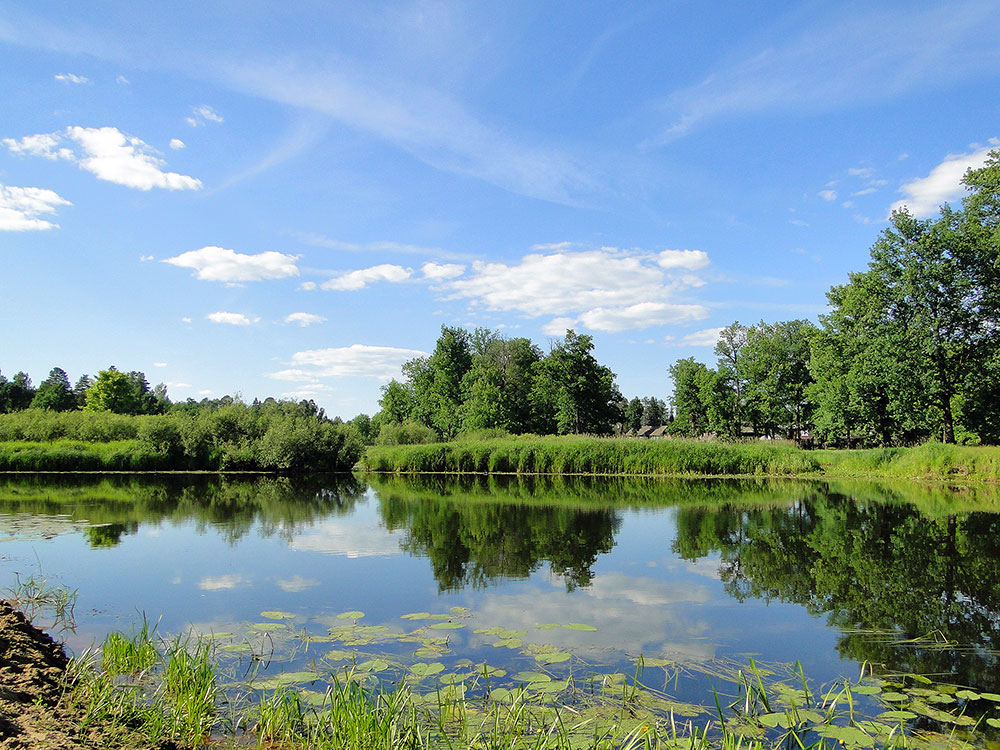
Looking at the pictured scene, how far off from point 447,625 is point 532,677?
1.86 meters

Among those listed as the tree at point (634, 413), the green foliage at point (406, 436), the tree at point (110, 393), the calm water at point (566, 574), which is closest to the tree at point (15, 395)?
the tree at point (110, 393)

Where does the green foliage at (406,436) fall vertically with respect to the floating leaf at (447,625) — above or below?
above

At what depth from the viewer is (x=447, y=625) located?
6.98m

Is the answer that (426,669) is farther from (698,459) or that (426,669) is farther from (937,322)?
(937,322)

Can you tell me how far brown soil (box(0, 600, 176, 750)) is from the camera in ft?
11.5

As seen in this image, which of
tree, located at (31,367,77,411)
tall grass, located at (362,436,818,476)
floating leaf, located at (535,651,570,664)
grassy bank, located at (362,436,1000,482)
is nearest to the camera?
floating leaf, located at (535,651,570,664)

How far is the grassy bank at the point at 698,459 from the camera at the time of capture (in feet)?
84.6

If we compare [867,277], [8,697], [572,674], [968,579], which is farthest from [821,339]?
[8,697]

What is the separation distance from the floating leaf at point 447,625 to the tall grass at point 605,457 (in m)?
24.4

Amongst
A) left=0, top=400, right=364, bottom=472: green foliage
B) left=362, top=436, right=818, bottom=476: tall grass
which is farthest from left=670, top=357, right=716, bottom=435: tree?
left=0, top=400, right=364, bottom=472: green foliage

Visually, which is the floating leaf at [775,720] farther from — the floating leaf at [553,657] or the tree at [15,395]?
the tree at [15,395]

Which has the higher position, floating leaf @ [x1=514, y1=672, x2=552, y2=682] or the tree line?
the tree line

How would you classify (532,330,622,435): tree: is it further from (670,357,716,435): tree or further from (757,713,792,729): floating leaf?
(757,713,792,729): floating leaf

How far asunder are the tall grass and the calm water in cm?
972
